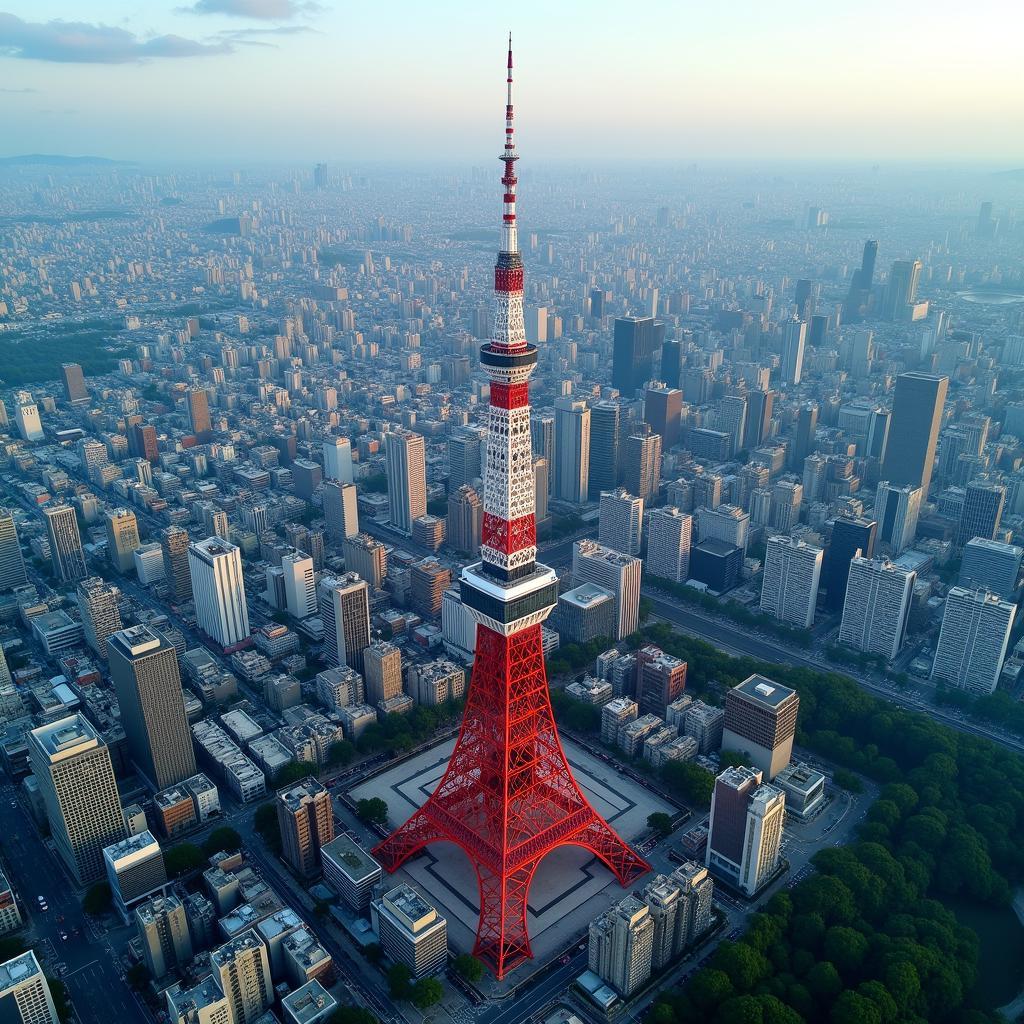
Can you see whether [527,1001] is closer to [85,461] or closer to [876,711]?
[876,711]

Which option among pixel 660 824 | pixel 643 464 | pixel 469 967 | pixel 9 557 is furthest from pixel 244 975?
pixel 643 464

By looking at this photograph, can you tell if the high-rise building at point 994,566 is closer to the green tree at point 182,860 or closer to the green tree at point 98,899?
the green tree at point 182,860

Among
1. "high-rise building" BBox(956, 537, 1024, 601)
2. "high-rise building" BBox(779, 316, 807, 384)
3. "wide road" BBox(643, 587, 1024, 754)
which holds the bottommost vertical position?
"wide road" BBox(643, 587, 1024, 754)

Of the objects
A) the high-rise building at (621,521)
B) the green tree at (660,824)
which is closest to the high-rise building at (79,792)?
the green tree at (660,824)

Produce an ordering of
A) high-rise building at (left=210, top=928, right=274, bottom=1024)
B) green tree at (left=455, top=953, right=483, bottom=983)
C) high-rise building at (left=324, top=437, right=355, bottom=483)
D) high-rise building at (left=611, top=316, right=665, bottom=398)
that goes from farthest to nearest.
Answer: high-rise building at (left=611, top=316, right=665, bottom=398)
high-rise building at (left=324, top=437, right=355, bottom=483)
green tree at (left=455, top=953, right=483, bottom=983)
high-rise building at (left=210, top=928, right=274, bottom=1024)

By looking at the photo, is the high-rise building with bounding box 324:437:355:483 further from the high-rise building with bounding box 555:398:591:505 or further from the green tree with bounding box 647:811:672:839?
the green tree with bounding box 647:811:672:839

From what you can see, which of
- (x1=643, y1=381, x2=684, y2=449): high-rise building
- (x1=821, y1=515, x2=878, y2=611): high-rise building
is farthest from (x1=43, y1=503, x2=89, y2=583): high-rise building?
(x1=821, y1=515, x2=878, y2=611): high-rise building

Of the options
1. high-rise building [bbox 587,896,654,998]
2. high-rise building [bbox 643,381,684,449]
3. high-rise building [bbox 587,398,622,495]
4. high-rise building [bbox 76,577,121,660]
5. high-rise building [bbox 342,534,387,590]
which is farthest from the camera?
high-rise building [bbox 643,381,684,449]

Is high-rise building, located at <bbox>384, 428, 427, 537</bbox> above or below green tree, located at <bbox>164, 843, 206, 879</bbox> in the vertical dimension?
above
